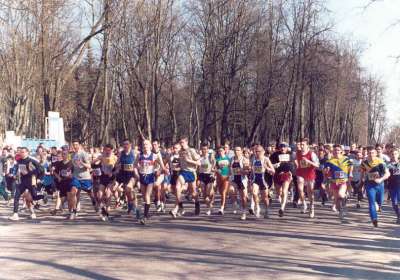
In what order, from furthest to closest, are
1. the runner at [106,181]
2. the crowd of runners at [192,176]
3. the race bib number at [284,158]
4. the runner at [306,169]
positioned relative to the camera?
1. the race bib number at [284,158]
2. the runner at [306,169]
3. the runner at [106,181]
4. the crowd of runners at [192,176]

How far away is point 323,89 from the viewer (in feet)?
145

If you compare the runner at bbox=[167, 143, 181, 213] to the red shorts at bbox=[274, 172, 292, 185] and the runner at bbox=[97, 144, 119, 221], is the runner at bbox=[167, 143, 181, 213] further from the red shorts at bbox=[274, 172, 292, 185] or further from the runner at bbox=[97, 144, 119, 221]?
the red shorts at bbox=[274, 172, 292, 185]

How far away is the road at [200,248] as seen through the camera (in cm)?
777

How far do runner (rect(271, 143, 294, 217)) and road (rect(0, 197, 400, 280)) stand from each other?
769 mm

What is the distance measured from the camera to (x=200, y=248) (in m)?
9.52

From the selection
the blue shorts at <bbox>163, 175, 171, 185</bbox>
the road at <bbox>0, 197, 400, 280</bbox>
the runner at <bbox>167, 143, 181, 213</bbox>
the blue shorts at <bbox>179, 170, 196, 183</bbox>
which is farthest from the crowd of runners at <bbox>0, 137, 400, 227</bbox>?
the road at <bbox>0, 197, 400, 280</bbox>

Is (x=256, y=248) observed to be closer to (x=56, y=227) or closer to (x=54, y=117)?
(x=56, y=227)

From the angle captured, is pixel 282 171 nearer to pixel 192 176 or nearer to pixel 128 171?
pixel 192 176

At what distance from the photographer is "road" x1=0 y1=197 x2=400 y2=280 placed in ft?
25.5

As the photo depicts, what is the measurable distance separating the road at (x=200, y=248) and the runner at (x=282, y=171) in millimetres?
769

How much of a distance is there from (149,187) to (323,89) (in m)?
33.9

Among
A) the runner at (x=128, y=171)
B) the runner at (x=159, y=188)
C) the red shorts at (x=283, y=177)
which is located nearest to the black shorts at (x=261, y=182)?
the red shorts at (x=283, y=177)

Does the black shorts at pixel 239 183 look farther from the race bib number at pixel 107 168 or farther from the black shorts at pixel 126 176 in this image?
the race bib number at pixel 107 168

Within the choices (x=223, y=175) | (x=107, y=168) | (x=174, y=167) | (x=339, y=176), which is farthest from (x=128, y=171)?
(x=339, y=176)
